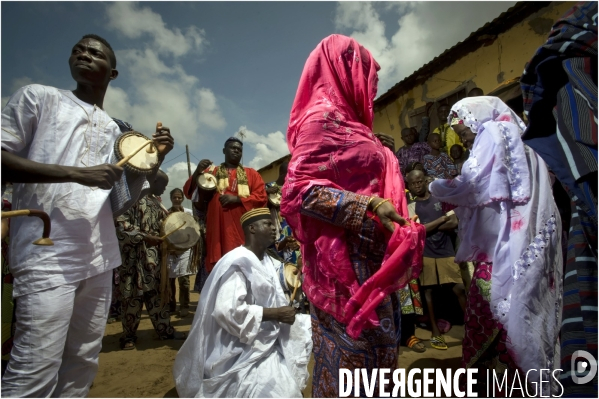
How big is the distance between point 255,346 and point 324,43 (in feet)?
7.43

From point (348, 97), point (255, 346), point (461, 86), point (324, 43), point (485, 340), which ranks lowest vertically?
point (255, 346)

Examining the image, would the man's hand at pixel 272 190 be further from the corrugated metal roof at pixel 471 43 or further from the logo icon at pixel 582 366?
the logo icon at pixel 582 366

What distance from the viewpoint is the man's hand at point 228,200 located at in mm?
4879

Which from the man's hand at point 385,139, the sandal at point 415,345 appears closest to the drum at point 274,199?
the sandal at point 415,345

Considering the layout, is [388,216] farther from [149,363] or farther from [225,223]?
[225,223]

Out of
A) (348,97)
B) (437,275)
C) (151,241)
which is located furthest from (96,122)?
(437,275)

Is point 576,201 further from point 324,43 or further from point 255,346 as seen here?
point 255,346

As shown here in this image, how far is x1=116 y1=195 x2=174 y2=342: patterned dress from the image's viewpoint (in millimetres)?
4287

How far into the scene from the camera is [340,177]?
5.64 ft

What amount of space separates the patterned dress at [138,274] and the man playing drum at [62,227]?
97.5 inches

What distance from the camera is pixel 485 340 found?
2.38 meters

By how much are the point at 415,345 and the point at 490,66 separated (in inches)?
255

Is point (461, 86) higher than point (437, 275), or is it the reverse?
point (461, 86)

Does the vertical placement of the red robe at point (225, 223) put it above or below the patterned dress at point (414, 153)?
below
